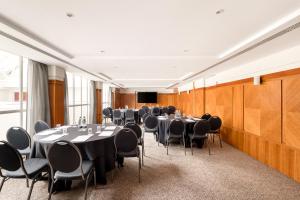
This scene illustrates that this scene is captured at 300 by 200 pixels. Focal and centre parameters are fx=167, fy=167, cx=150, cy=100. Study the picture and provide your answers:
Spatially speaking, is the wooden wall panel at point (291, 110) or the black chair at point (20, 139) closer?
the black chair at point (20, 139)

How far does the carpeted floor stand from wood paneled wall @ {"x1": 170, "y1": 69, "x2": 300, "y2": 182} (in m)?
0.32

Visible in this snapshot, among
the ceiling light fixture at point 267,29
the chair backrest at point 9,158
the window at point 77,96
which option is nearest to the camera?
the chair backrest at point 9,158

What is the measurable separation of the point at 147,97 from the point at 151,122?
981 centimetres

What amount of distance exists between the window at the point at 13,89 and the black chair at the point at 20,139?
1256 mm

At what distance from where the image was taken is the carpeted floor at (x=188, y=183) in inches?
102

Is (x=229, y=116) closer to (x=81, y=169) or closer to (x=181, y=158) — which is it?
(x=181, y=158)

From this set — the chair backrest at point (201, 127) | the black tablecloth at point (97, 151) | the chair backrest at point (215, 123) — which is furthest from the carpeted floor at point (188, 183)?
the chair backrest at point (215, 123)

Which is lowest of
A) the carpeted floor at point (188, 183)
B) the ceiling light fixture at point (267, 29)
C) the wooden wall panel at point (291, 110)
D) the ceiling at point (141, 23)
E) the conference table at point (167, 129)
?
Answer: the carpeted floor at point (188, 183)

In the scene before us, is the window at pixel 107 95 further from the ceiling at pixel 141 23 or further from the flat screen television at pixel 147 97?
the ceiling at pixel 141 23

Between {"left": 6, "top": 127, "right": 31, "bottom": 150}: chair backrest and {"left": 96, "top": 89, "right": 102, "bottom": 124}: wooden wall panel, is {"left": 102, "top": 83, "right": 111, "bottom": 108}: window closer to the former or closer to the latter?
{"left": 96, "top": 89, "right": 102, "bottom": 124}: wooden wall panel

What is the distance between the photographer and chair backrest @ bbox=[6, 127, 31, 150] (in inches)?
117

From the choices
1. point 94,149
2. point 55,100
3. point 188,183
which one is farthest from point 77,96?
point 188,183

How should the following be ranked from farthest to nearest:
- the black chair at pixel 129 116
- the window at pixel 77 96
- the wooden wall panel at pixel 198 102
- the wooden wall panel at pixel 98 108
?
1. the wooden wall panel at pixel 98 108
2. the black chair at pixel 129 116
3. the wooden wall panel at pixel 198 102
4. the window at pixel 77 96

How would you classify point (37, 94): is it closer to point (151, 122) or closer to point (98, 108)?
point (151, 122)
